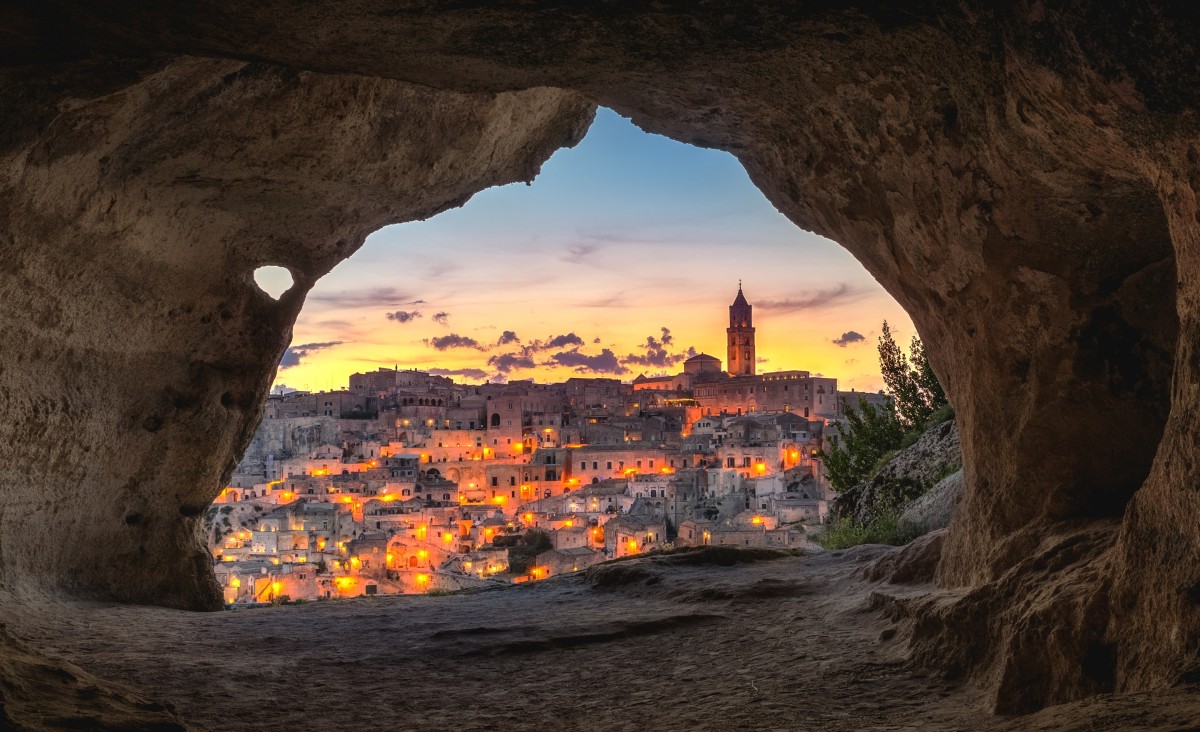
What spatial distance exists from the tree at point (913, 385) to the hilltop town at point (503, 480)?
6872 mm

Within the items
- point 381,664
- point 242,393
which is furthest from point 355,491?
point 381,664

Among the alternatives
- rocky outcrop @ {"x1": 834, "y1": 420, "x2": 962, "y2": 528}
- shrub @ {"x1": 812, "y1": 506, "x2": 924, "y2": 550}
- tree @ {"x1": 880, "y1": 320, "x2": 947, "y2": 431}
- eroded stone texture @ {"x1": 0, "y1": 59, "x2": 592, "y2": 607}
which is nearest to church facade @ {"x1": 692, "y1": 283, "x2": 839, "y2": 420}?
tree @ {"x1": 880, "y1": 320, "x2": 947, "y2": 431}

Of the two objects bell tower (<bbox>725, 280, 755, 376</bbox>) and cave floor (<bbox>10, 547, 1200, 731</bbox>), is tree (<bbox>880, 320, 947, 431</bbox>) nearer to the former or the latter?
cave floor (<bbox>10, 547, 1200, 731</bbox>)

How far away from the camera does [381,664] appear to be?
22.1ft

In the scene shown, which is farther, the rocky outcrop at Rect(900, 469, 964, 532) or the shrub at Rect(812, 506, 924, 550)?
the shrub at Rect(812, 506, 924, 550)

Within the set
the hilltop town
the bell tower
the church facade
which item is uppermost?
the bell tower

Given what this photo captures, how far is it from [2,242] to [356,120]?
3.36 metres

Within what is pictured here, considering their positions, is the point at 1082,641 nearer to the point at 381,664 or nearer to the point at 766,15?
the point at 766,15

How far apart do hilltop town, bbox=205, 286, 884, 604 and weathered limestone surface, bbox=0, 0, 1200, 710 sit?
58.1 ft

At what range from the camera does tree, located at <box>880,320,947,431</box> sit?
22114 millimetres

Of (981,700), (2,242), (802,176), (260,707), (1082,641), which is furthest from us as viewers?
(802,176)

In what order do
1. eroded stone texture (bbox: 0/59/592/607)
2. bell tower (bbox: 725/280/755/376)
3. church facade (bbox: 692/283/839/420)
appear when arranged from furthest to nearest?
1. bell tower (bbox: 725/280/755/376)
2. church facade (bbox: 692/283/839/420)
3. eroded stone texture (bbox: 0/59/592/607)

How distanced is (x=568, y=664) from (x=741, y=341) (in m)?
153

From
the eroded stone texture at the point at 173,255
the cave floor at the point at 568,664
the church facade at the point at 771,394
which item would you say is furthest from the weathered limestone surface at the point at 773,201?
the church facade at the point at 771,394
